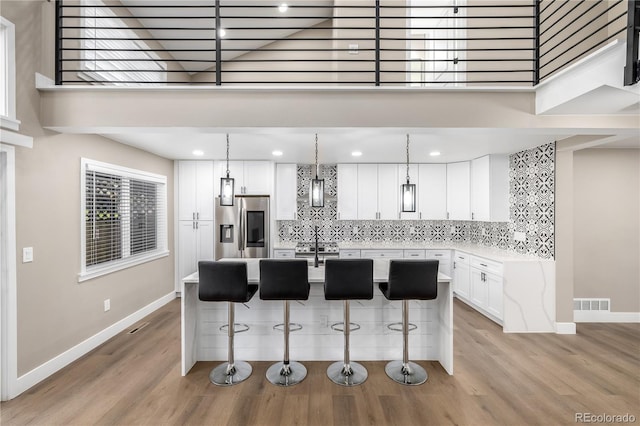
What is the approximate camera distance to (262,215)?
5004 millimetres

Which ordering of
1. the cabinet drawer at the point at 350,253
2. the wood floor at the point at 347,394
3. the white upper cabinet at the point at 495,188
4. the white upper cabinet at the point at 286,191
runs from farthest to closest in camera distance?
the white upper cabinet at the point at 286,191 → the cabinet drawer at the point at 350,253 → the white upper cabinet at the point at 495,188 → the wood floor at the point at 347,394

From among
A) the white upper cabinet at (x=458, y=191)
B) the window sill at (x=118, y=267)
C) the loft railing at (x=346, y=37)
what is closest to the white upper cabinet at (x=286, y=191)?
the loft railing at (x=346, y=37)

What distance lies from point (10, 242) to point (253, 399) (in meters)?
2.30

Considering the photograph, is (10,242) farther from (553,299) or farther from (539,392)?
(553,299)

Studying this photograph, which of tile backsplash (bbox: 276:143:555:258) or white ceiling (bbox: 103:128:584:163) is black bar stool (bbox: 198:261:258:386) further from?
tile backsplash (bbox: 276:143:555:258)

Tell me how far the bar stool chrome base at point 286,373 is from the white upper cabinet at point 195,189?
296cm

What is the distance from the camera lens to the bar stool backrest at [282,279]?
2.59 m

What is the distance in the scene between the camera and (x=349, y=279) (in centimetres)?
262

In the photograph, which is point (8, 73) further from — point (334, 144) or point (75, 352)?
point (334, 144)

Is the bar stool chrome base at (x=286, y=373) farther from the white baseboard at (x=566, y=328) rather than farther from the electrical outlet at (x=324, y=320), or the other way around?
the white baseboard at (x=566, y=328)

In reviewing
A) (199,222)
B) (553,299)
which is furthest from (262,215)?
(553,299)

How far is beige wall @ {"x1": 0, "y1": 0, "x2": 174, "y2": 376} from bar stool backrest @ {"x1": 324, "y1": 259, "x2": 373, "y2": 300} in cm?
252

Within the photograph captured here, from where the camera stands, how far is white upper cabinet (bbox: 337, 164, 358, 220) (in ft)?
17.9

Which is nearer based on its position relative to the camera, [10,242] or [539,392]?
[10,242]
